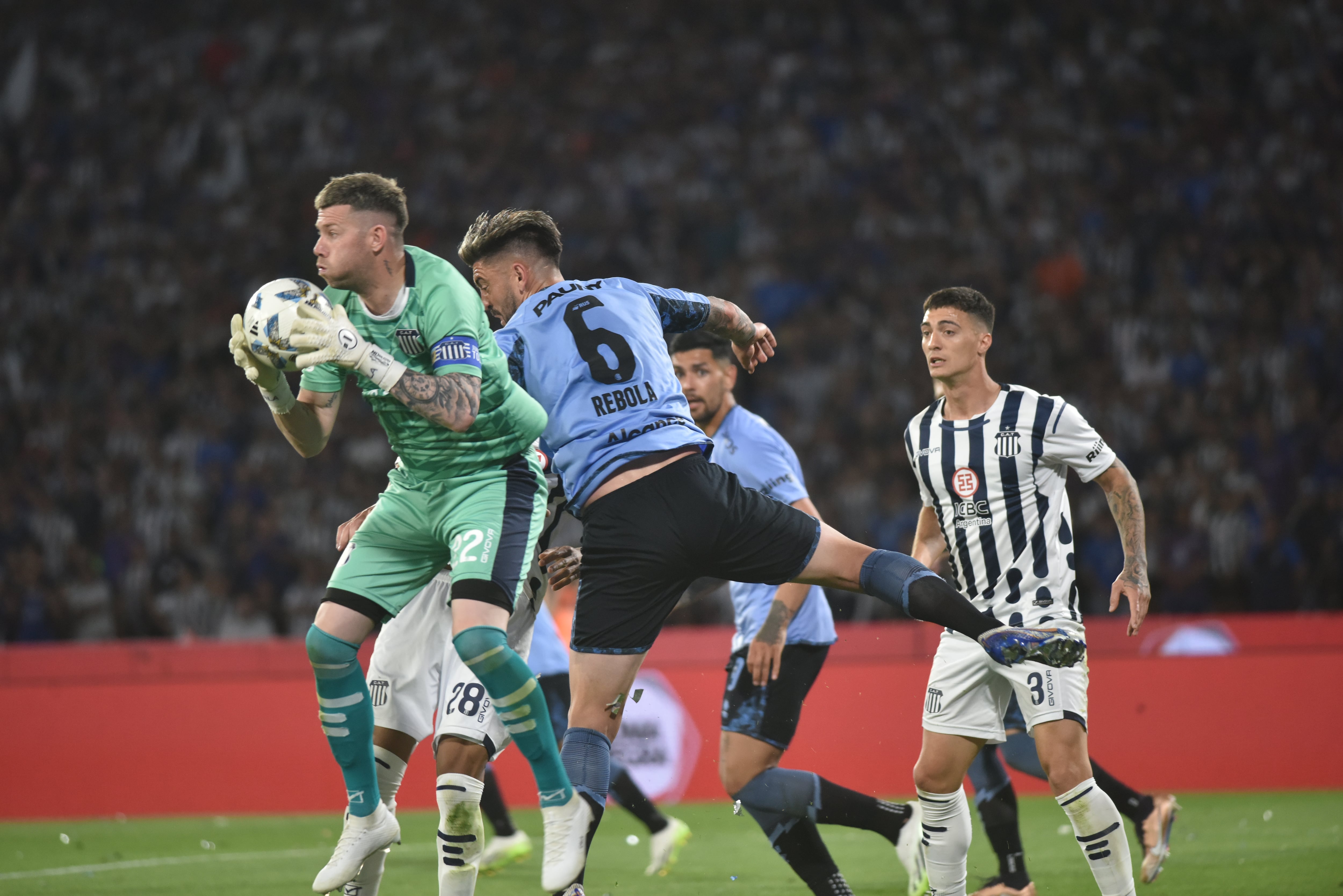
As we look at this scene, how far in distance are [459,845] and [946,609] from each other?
1843mm

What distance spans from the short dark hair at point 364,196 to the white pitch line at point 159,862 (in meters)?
4.28

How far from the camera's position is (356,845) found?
4.50 metres

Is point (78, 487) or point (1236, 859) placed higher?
point (78, 487)

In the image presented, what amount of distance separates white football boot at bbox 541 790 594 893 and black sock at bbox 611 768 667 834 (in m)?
2.75

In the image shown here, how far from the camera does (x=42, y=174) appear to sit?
55.0 ft

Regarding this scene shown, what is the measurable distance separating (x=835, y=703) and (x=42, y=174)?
41.9 ft

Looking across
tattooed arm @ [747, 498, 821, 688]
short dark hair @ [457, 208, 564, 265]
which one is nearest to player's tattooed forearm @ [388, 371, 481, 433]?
short dark hair @ [457, 208, 564, 265]

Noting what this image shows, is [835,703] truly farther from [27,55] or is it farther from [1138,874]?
[27,55]

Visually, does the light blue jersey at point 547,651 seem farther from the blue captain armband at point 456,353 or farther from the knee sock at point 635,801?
the blue captain armband at point 456,353

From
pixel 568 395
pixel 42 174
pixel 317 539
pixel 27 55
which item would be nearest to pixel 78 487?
pixel 317 539

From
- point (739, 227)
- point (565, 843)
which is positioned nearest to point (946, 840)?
point (565, 843)

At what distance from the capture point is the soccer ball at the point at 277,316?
4242 millimetres

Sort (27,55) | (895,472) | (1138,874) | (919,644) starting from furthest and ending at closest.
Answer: (27,55)
(895,472)
(919,644)
(1138,874)

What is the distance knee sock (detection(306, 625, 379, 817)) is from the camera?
451 cm
